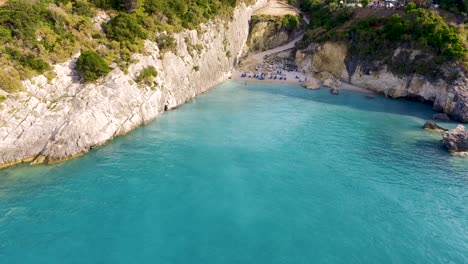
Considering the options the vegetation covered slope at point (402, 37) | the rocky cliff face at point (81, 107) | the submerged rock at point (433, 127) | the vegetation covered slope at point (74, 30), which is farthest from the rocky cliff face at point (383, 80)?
the rocky cliff face at point (81, 107)

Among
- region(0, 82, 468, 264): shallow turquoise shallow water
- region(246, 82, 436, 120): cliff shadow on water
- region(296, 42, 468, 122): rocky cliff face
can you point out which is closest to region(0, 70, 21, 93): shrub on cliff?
region(0, 82, 468, 264): shallow turquoise shallow water

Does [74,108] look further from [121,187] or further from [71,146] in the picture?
[121,187]

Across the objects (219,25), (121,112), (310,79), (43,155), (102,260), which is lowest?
(102,260)

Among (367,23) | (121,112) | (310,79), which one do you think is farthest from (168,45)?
(367,23)

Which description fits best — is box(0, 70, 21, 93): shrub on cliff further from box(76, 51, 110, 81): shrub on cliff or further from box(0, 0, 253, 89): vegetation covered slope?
box(76, 51, 110, 81): shrub on cliff

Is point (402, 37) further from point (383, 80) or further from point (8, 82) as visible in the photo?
point (8, 82)

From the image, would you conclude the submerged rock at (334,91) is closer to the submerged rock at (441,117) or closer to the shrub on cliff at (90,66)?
the submerged rock at (441,117)

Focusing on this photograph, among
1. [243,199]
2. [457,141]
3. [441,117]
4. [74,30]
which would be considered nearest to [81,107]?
[74,30]
